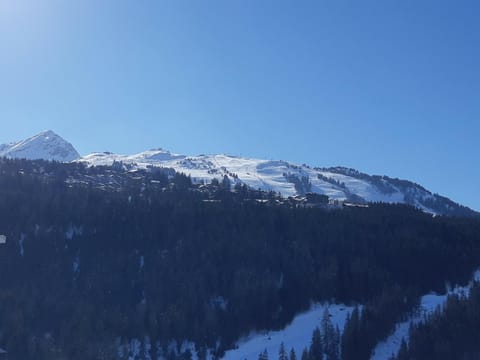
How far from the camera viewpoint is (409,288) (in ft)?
493

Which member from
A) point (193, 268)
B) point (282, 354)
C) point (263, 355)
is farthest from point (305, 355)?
point (193, 268)

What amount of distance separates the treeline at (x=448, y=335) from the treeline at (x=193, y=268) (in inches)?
358

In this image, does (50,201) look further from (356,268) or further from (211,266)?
(356,268)

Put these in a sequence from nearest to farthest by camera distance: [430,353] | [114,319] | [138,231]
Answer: [430,353] → [114,319] → [138,231]

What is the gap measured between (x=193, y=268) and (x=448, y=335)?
6678 centimetres

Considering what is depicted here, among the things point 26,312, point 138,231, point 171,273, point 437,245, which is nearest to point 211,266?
point 171,273

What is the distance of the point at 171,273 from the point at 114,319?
2366cm

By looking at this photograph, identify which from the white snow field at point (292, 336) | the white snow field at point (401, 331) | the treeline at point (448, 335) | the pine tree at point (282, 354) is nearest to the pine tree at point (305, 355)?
the pine tree at point (282, 354)

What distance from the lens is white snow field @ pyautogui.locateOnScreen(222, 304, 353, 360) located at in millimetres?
138625

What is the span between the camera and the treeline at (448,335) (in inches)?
4727

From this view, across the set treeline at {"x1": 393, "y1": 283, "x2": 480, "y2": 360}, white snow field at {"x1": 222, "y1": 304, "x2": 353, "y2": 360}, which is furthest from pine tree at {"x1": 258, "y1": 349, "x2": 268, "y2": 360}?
treeline at {"x1": 393, "y1": 283, "x2": 480, "y2": 360}

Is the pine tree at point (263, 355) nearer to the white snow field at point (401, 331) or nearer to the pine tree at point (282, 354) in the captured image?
the pine tree at point (282, 354)

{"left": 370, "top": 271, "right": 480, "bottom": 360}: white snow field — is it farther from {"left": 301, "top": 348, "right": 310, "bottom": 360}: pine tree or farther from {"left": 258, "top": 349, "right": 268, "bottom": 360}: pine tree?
{"left": 258, "top": 349, "right": 268, "bottom": 360}: pine tree

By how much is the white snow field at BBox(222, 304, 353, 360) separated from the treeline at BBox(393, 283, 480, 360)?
18210 mm
